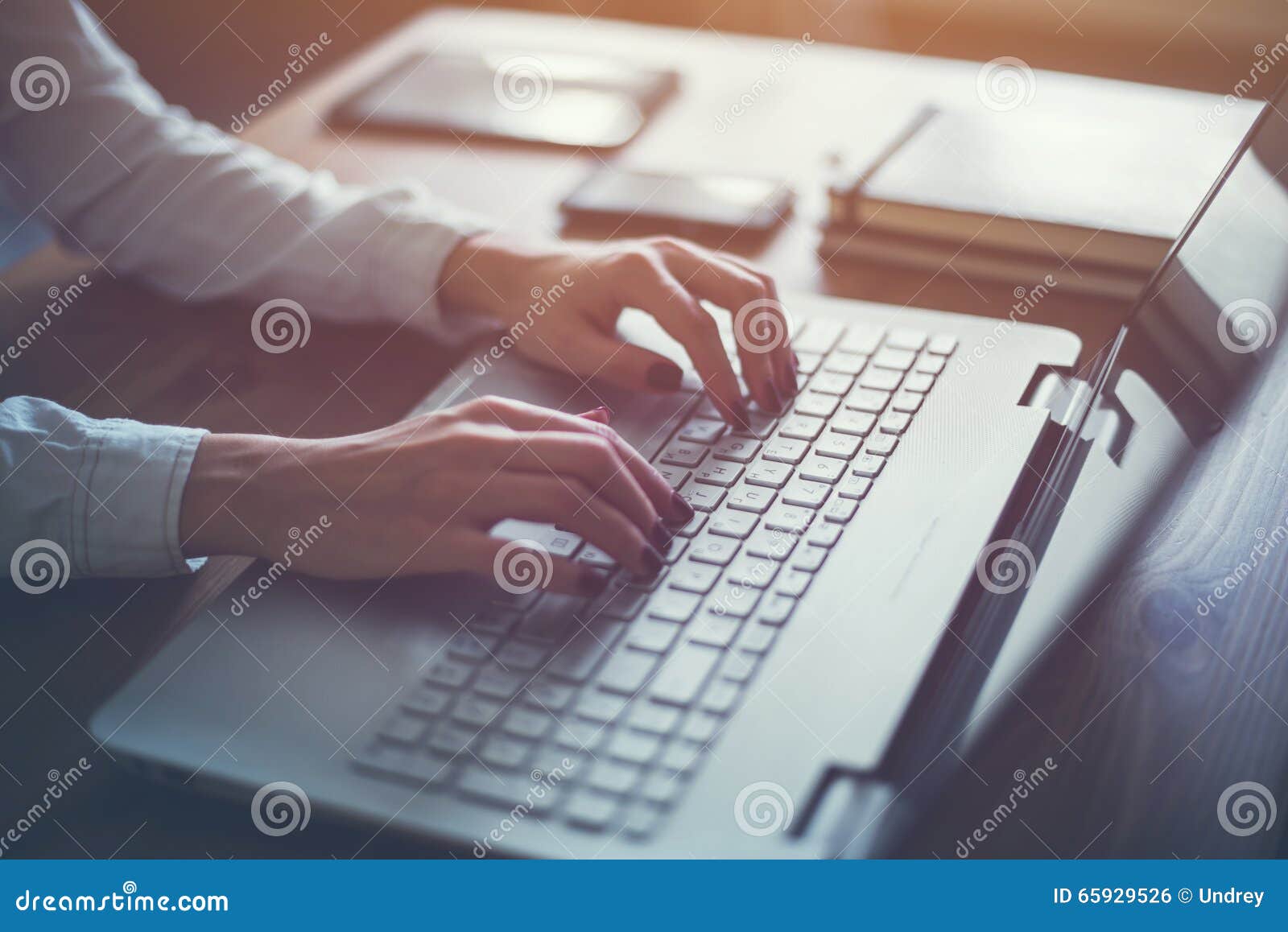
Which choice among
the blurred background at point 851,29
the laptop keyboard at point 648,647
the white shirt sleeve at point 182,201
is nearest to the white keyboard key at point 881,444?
the laptop keyboard at point 648,647

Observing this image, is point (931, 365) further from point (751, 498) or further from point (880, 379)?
point (751, 498)

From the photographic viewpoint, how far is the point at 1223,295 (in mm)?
656

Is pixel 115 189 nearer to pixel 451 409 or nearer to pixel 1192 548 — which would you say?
pixel 451 409

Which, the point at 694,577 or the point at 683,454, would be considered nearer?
the point at 694,577

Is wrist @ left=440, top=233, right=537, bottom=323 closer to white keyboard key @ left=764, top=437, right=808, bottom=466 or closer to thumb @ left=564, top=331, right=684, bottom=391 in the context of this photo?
thumb @ left=564, top=331, right=684, bottom=391

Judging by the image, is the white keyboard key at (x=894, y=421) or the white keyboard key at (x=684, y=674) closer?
the white keyboard key at (x=684, y=674)

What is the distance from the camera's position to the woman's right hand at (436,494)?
58cm

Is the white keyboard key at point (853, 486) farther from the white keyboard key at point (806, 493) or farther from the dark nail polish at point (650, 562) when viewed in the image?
the dark nail polish at point (650, 562)

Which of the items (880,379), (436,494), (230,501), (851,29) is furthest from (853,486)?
(851,29)

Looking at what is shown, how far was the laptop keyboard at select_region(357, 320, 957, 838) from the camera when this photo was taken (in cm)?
47

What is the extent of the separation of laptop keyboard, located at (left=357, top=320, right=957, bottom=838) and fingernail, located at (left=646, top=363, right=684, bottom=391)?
5 cm

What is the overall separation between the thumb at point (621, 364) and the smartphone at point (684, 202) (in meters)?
0.16

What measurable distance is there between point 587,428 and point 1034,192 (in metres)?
0.45
